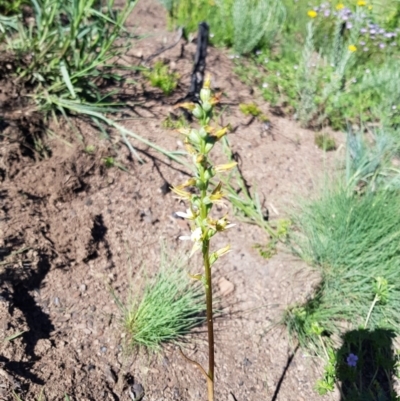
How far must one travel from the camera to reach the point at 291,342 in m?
2.60

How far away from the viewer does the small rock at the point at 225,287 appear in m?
2.73

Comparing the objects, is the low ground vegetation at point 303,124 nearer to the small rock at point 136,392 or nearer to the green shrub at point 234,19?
the green shrub at point 234,19

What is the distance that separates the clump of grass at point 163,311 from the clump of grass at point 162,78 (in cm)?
146

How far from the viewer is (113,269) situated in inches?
105

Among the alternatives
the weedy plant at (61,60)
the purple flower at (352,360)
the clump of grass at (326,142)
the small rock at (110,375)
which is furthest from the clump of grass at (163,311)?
the clump of grass at (326,142)

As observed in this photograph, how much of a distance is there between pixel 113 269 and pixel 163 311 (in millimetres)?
441

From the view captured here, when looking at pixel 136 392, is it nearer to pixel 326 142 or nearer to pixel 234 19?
pixel 326 142

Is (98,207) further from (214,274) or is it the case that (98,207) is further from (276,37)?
(276,37)

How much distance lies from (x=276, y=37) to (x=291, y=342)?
2.84 m

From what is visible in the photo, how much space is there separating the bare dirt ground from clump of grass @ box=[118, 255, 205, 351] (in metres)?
0.07

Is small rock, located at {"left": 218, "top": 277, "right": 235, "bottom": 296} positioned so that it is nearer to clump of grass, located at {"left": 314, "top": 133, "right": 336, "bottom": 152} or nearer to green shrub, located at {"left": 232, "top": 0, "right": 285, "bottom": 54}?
clump of grass, located at {"left": 314, "top": 133, "right": 336, "bottom": 152}

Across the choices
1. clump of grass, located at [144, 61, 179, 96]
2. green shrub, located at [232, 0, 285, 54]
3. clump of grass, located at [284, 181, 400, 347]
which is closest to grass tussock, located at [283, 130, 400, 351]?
clump of grass, located at [284, 181, 400, 347]

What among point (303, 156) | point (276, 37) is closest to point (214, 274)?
point (303, 156)

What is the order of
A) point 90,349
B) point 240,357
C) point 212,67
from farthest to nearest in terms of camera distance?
1. point 212,67
2. point 240,357
3. point 90,349
